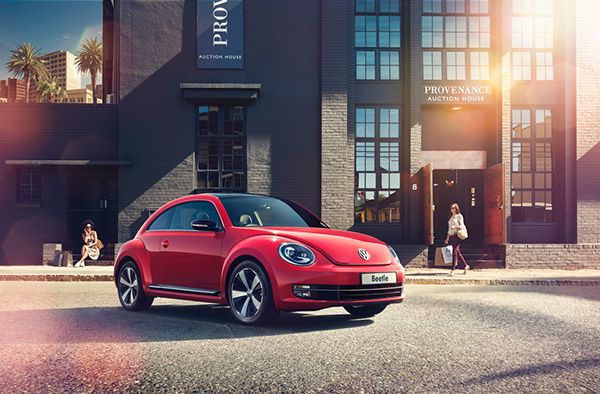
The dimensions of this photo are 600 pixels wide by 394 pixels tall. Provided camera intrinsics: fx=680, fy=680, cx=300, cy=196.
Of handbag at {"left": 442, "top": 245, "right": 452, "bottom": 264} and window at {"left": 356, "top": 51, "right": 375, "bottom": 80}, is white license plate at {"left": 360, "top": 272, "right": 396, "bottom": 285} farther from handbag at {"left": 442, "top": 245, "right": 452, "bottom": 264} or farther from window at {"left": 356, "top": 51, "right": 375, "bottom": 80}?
window at {"left": 356, "top": 51, "right": 375, "bottom": 80}

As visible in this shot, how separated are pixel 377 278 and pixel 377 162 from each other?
13987mm

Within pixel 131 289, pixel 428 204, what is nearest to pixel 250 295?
pixel 131 289

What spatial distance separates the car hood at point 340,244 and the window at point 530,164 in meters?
14.6

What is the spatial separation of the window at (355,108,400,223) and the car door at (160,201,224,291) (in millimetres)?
12759

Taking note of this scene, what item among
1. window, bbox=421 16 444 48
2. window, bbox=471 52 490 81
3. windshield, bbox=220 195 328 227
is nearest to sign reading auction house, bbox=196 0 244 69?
window, bbox=421 16 444 48

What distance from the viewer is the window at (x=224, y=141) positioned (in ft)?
68.7

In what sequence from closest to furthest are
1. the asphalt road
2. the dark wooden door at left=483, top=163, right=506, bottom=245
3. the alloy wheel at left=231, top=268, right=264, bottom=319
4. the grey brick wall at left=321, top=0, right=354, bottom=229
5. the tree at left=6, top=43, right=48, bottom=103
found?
the asphalt road → the alloy wheel at left=231, top=268, right=264, bottom=319 → the dark wooden door at left=483, top=163, right=506, bottom=245 → the grey brick wall at left=321, top=0, right=354, bottom=229 → the tree at left=6, top=43, right=48, bottom=103

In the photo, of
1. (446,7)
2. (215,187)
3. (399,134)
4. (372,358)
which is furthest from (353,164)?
(372,358)

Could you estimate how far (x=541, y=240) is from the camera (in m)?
21.0

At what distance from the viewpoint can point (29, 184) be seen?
21.5 metres

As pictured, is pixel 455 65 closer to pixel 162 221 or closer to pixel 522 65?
pixel 522 65

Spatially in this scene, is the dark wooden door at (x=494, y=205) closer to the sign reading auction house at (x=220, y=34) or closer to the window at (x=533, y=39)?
the window at (x=533, y=39)

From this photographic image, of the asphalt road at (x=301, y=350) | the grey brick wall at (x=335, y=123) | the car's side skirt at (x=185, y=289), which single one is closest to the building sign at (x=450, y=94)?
the grey brick wall at (x=335, y=123)

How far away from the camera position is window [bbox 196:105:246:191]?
20.9m
